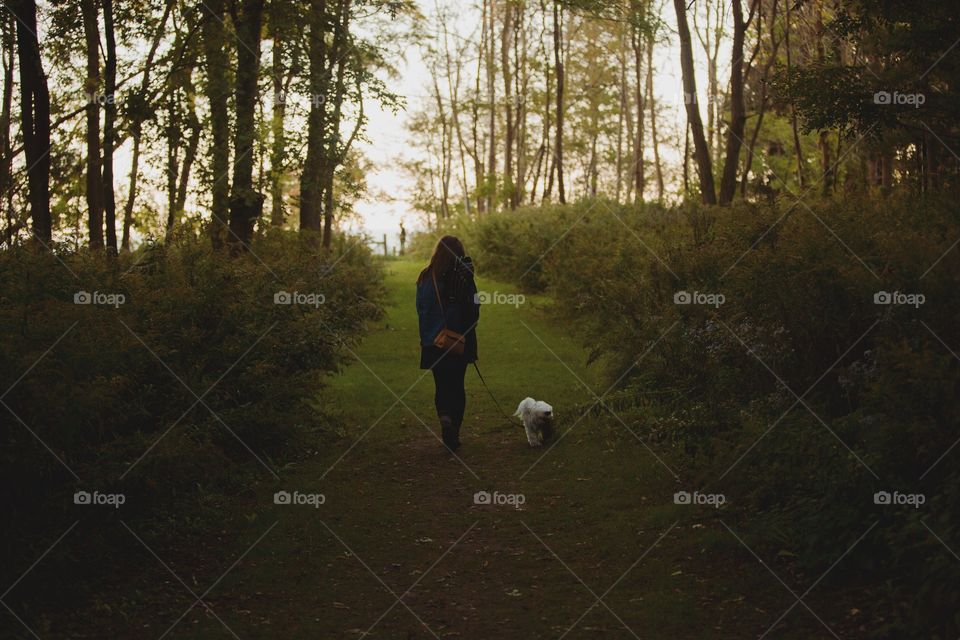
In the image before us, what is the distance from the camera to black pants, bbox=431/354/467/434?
31.9 ft

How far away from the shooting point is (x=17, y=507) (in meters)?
5.64

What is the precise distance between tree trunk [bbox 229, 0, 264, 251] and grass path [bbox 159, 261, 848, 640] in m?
6.64

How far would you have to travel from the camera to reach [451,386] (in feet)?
32.1

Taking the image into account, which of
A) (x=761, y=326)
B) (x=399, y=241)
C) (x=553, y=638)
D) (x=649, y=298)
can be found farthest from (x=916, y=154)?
(x=399, y=241)

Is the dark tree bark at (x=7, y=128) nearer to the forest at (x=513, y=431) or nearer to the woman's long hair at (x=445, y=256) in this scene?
the forest at (x=513, y=431)

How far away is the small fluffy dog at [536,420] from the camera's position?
9695 mm

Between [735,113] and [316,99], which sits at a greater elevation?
[316,99]

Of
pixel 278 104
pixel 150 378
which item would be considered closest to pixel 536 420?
pixel 150 378

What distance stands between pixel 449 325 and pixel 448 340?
171mm

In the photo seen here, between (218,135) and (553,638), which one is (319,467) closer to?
(553,638)

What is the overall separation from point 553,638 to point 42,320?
12.6 feet

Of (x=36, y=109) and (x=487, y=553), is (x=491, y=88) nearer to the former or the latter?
(x=36, y=109)

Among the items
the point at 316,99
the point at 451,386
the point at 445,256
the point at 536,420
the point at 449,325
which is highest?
the point at 316,99

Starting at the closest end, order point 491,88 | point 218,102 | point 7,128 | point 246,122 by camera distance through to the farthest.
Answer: point 246,122, point 218,102, point 7,128, point 491,88
